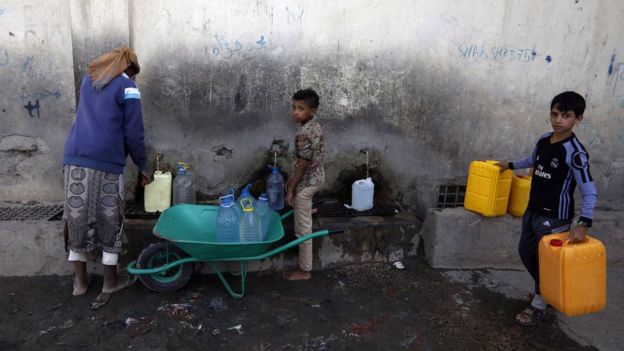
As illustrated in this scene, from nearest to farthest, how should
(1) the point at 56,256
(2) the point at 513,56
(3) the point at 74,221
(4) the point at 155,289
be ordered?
(3) the point at 74,221, (4) the point at 155,289, (1) the point at 56,256, (2) the point at 513,56

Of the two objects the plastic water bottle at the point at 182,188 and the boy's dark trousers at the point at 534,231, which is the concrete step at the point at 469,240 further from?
the plastic water bottle at the point at 182,188

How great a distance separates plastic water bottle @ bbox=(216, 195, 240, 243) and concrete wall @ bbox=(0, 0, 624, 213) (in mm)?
1222

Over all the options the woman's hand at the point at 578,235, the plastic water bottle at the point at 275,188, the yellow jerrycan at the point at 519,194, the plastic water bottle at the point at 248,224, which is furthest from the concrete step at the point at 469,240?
the plastic water bottle at the point at 248,224

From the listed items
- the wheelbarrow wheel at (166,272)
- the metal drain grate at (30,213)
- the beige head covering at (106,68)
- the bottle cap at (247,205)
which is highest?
the beige head covering at (106,68)

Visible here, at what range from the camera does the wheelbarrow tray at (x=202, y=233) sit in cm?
365

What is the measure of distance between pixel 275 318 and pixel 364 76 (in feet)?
8.79

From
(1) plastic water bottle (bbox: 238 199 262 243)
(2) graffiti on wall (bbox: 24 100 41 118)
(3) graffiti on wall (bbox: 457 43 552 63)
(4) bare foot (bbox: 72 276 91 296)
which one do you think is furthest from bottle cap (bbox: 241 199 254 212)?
(3) graffiti on wall (bbox: 457 43 552 63)

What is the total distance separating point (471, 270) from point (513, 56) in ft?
7.79

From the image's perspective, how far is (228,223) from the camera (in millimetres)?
4000

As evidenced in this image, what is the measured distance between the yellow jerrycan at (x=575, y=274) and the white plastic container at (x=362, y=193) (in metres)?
2.04

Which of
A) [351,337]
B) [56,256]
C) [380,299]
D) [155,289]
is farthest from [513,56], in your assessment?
[56,256]

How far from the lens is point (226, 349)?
3488mm

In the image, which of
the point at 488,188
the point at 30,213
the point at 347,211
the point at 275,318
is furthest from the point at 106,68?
the point at 488,188

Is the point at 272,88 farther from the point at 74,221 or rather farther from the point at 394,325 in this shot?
the point at 394,325
